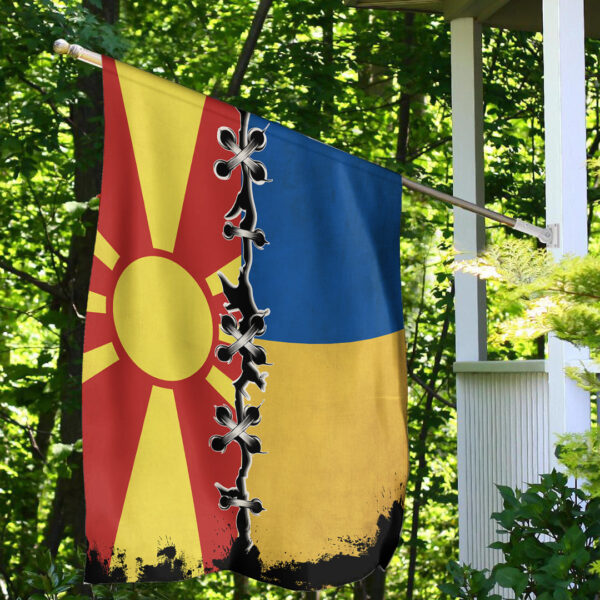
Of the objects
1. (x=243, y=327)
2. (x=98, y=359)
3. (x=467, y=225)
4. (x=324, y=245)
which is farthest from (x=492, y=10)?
(x=98, y=359)

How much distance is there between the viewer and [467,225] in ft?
14.9

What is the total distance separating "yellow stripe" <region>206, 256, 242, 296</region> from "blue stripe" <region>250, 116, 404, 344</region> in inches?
2.7

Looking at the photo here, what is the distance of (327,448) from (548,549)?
0.86 metres

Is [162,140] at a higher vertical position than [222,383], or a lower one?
higher

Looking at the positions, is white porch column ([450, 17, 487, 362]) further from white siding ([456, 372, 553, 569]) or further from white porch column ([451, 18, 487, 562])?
white siding ([456, 372, 553, 569])

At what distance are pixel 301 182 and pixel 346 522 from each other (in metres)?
1.32

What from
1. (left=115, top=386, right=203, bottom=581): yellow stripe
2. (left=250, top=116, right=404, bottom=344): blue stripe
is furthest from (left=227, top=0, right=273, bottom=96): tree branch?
(left=115, top=386, right=203, bottom=581): yellow stripe

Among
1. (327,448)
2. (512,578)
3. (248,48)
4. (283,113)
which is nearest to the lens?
(512,578)

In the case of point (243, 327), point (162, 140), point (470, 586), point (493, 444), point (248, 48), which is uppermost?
point (248, 48)

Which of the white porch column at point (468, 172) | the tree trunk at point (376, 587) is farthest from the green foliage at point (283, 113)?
the white porch column at point (468, 172)

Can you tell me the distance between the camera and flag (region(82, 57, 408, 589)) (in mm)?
2846

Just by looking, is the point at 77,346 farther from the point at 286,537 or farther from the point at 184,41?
the point at 286,537

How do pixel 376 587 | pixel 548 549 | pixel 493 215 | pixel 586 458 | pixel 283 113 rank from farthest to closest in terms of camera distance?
pixel 376 587 → pixel 283 113 → pixel 493 215 → pixel 548 549 → pixel 586 458

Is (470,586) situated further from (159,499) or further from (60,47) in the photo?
(60,47)
